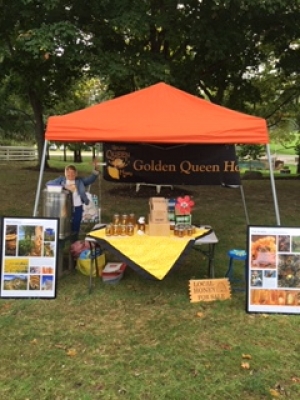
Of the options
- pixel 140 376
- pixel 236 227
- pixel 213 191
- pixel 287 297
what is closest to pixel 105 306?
pixel 140 376

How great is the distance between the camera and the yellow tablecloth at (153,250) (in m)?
4.42

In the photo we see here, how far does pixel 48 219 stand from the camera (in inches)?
177

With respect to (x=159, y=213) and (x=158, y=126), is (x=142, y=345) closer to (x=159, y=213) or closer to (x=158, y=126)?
(x=159, y=213)

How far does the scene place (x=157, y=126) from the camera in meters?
4.81

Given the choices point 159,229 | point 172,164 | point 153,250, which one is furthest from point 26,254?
point 172,164

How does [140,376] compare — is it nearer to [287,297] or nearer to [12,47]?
[287,297]

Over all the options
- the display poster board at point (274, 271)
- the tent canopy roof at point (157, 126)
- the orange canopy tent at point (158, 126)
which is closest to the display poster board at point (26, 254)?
the orange canopy tent at point (158, 126)

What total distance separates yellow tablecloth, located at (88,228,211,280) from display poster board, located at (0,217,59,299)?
1.59ft

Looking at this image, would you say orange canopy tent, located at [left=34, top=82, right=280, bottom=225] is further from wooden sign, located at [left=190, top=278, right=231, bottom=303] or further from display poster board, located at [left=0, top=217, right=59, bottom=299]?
wooden sign, located at [left=190, top=278, right=231, bottom=303]

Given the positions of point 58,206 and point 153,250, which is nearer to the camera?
point 153,250

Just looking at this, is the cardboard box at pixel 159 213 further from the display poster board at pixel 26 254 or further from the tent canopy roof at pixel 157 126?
the display poster board at pixel 26 254

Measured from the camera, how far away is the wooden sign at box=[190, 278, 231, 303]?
461 centimetres

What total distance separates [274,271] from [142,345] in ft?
4.98

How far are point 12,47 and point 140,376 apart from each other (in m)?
10.5
